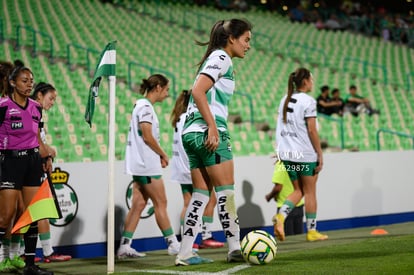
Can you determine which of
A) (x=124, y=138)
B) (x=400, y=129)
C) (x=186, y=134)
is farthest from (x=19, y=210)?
(x=400, y=129)

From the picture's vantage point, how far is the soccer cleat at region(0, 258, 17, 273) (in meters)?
7.11

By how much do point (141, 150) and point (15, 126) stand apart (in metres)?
1.94

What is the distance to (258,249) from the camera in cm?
595

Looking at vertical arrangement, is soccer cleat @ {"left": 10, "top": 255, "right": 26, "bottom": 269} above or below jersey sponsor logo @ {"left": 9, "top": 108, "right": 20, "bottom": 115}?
below

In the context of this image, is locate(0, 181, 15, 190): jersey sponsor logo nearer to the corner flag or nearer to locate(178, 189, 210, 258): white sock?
the corner flag

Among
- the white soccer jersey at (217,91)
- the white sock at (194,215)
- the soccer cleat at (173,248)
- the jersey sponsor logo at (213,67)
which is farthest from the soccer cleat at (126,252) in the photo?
the jersey sponsor logo at (213,67)

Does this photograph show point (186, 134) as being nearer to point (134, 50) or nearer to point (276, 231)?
point (276, 231)

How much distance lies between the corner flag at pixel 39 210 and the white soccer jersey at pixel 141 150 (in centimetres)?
178

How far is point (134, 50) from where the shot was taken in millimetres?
19812

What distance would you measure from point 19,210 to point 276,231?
275 centimetres

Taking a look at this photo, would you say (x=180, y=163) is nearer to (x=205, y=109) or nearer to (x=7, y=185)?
(x=7, y=185)

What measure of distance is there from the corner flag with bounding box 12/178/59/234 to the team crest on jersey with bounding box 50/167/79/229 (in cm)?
190

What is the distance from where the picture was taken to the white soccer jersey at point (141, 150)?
8.14 metres

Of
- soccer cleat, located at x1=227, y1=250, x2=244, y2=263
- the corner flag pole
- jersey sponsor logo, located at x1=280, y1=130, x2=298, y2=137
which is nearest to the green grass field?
soccer cleat, located at x1=227, y1=250, x2=244, y2=263
